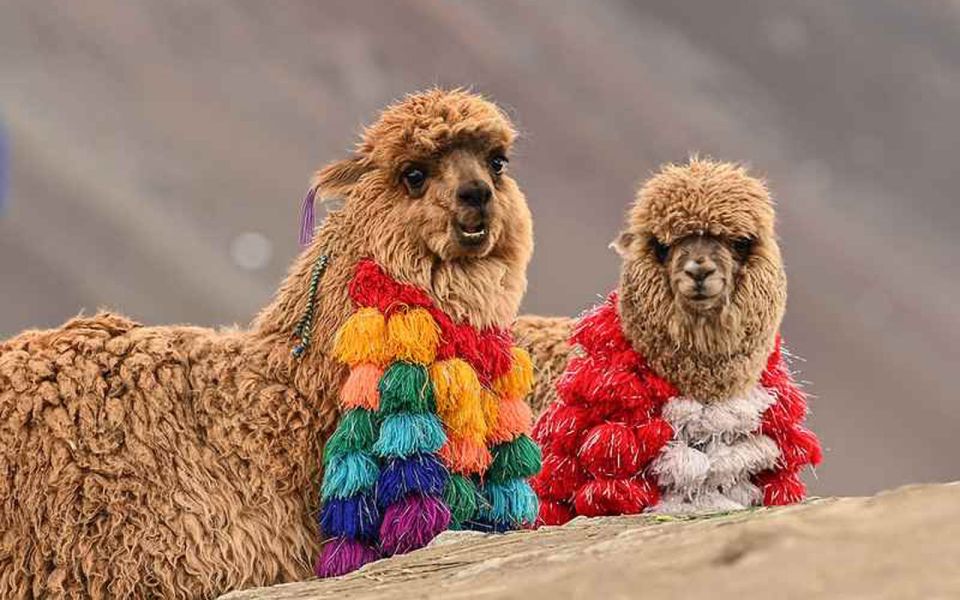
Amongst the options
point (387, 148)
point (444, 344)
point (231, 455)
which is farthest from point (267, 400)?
point (387, 148)

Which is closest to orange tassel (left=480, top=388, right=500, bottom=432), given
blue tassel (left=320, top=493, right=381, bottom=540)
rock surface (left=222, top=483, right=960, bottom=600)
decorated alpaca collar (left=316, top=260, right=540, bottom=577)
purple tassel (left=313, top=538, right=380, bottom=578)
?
decorated alpaca collar (left=316, top=260, right=540, bottom=577)

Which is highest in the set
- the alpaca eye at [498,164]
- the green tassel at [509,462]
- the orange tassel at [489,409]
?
the alpaca eye at [498,164]

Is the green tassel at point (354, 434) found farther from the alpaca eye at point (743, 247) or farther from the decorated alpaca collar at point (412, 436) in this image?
the alpaca eye at point (743, 247)

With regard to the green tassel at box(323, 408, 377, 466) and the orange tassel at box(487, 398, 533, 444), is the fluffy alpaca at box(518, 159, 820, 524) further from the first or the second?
the green tassel at box(323, 408, 377, 466)

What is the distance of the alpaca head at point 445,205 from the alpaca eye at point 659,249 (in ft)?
1.94

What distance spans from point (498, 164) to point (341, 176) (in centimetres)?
61

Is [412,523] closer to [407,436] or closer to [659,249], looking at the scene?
[407,436]

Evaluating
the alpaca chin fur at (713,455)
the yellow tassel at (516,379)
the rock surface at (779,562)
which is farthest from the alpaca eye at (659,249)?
the rock surface at (779,562)

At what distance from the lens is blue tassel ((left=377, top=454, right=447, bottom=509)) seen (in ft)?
15.1

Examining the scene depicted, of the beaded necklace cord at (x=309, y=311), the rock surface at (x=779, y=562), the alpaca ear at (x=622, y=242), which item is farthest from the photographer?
the alpaca ear at (x=622, y=242)

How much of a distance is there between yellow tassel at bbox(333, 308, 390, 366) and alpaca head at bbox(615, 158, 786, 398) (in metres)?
1.16

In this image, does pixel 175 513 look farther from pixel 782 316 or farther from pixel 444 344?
pixel 782 316

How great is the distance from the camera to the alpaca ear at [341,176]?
502 centimetres

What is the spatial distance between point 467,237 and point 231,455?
1168 mm
